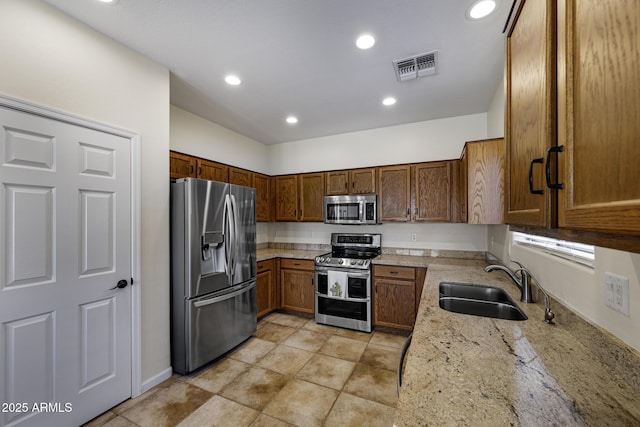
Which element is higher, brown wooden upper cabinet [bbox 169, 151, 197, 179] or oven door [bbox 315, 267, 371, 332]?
brown wooden upper cabinet [bbox 169, 151, 197, 179]

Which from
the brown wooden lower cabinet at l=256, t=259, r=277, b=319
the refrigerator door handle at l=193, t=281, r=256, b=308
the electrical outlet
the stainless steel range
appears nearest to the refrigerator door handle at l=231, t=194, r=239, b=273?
the refrigerator door handle at l=193, t=281, r=256, b=308

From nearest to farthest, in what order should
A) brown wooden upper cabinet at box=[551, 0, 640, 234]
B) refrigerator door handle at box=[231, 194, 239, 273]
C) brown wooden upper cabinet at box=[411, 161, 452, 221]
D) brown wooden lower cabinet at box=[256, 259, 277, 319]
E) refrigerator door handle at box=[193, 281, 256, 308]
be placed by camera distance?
brown wooden upper cabinet at box=[551, 0, 640, 234] < refrigerator door handle at box=[193, 281, 256, 308] < refrigerator door handle at box=[231, 194, 239, 273] < brown wooden upper cabinet at box=[411, 161, 452, 221] < brown wooden lower cabinet at box=[256, 259, 277, 319]

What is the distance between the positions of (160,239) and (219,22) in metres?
1.72

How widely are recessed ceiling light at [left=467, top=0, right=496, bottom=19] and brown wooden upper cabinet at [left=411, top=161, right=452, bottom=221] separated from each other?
1.71 m

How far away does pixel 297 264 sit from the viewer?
144 inches

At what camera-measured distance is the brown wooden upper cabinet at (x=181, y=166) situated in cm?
267

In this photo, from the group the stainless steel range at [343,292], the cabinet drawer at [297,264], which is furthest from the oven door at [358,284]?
the cabinet drawer at [297,264]

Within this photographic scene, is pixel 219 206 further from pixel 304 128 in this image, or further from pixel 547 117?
pixel 547 117

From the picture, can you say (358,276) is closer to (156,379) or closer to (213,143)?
(156,379)

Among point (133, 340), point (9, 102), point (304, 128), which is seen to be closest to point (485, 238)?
point (304, 128)

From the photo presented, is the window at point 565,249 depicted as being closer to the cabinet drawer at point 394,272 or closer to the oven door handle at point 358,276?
the cabinet drawer at point 394,272

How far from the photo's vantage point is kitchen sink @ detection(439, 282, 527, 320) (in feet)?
5.49

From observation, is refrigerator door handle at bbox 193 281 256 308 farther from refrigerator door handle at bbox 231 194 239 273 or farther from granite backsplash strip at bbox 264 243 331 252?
granite backsplash strip at bbox 264 243 331 252

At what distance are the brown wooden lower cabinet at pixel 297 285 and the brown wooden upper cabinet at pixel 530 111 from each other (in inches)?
109
